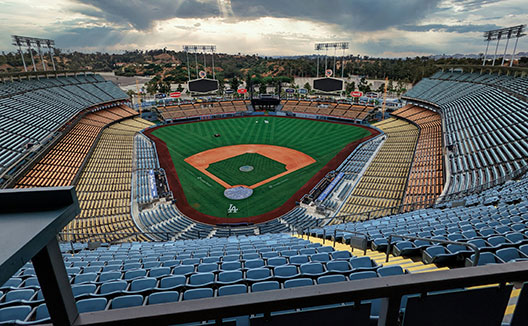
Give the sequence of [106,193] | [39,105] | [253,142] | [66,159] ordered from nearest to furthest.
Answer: [106,193] → [66,159] → [39,105] → [253,142]

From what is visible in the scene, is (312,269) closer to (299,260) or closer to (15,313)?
(299,260)

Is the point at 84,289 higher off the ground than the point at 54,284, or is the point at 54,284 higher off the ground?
the point at 54,284

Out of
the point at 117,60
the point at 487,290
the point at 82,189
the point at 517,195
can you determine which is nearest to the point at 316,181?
the point at 517,195

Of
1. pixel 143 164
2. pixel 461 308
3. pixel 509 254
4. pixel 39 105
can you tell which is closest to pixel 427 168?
pixel 509 254

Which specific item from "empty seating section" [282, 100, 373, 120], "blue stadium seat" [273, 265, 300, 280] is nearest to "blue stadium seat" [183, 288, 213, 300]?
"blue stadium seat" [273, 265, 300, 280]

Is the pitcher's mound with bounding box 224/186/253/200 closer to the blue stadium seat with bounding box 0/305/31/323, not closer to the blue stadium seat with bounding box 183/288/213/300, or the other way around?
the blue stadium seat with bounding box 183/288/213/300

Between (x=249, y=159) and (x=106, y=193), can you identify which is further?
(x=249, y=159)

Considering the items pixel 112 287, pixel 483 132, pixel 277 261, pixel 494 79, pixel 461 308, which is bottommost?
pixel 483 132

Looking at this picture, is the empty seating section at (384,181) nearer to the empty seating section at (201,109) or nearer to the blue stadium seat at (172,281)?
the blue stadium seat at (172,281)
